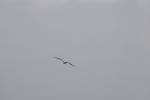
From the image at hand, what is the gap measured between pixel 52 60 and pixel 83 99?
0.81 ft

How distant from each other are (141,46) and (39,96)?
56 centimetres

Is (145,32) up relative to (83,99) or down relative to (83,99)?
up

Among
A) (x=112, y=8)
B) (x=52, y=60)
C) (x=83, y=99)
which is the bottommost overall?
(x=83, y=99)

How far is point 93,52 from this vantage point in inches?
56.1

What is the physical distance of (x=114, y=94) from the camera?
4.52 feet

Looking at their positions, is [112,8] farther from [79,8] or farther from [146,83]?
[146,83]

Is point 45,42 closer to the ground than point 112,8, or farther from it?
closer to the ground

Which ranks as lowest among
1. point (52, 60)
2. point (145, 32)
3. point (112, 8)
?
point (52, 60)

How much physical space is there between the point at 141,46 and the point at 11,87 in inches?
27.7

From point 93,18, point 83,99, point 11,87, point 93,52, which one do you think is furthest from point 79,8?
point 11,87

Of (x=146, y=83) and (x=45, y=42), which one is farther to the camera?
(x=45, y=42)

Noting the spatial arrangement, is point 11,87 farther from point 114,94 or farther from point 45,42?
point 114,94

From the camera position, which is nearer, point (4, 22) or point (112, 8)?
point (112, 8)

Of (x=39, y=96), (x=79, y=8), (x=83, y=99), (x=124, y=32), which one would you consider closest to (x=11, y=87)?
(x=39, y=96)
